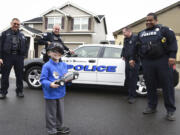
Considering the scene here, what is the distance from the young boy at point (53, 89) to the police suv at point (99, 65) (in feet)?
8.71

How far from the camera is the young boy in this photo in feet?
7.76

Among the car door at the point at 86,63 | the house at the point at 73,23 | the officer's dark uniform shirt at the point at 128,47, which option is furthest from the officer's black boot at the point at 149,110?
the house at the point at 73,23

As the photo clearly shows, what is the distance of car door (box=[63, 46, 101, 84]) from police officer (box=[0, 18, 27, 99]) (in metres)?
1.32

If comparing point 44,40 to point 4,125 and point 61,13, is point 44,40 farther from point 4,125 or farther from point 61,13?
point 61,13

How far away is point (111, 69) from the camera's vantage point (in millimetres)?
5109

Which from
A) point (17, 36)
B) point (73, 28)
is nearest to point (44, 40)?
point (17, 36)

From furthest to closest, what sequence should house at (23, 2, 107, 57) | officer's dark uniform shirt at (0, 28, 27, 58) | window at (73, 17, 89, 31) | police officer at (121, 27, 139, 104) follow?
1. window at (73, 17, 89, 31)
2. house at (23, 2, 107, 57)
3. police officer at (121, 27, 139, 104)
4. officer's dark uniform shirt at (0, 28, 27, 58)

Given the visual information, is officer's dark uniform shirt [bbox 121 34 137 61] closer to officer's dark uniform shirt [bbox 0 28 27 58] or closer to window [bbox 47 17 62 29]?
officer's dark uniform shirt [bbox 0 28 27 58]

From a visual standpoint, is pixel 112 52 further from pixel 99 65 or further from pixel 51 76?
pixel 51 76

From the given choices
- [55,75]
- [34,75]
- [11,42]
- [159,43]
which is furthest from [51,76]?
[34,75]

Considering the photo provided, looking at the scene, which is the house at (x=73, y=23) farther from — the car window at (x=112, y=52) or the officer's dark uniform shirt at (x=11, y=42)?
the officer's dark uniform shirt at (x=11, y=42)

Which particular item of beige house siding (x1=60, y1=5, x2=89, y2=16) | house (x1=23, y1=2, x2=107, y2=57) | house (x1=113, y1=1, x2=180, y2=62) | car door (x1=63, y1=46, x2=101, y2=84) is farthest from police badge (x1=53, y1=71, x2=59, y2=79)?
beige house siding (x1=60, y1=5, x2=89, y2=16)

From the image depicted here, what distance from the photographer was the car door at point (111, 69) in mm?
5078

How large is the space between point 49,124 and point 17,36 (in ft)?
9.22
